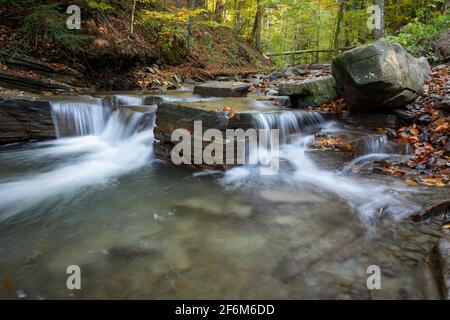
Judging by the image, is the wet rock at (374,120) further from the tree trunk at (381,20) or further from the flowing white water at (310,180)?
the tree trunk at (381,20)

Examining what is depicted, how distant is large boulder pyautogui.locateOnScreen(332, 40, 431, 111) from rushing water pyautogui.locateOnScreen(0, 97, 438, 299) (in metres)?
1.05

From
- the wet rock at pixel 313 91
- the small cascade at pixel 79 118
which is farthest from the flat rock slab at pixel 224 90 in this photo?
the small cascade at pixel 79 118

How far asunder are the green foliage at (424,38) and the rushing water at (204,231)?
5764mm

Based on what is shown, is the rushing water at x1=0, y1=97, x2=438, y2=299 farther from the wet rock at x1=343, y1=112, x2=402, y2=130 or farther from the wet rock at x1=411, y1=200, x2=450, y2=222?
the wet rock at x1=343, y1=112, x2=402, y2=130

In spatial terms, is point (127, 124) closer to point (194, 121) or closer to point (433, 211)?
point (194, 121)

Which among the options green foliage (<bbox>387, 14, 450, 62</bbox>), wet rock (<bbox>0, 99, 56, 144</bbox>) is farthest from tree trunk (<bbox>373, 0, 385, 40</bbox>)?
wet rock (<bbox>0, 99, 56, 144</bbox>)

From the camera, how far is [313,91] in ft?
24.4

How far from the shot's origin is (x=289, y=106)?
7.76 meters

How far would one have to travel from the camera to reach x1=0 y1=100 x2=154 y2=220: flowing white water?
15.7ft

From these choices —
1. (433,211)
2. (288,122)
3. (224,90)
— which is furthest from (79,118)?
(433,211)

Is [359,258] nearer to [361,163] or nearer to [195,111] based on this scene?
[361,163]

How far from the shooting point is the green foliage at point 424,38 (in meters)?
9.60
